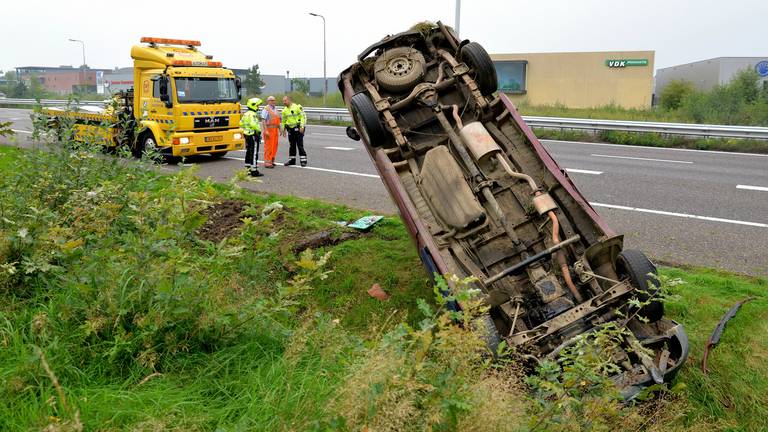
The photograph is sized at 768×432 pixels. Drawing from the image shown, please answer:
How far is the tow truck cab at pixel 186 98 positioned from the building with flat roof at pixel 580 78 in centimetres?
2240

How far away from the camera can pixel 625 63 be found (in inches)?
1293

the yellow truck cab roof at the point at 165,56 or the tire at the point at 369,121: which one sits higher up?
the yellow truck cab roof at the point at 165,56

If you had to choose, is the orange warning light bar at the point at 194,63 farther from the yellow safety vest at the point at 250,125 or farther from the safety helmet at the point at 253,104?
the yellow safety vest at the point at 250,125

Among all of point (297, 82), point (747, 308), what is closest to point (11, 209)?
point (747, 308)

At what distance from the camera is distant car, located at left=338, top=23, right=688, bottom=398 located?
400 centimetres

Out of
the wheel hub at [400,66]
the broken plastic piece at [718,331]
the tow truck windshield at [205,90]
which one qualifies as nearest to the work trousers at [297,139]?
the tow truck windshield at [205,90]

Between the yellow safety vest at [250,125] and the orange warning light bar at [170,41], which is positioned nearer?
the yellow safety vest at [250,125]

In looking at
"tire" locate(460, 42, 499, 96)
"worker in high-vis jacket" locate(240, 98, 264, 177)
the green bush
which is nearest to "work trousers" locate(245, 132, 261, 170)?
"worker in high-vis jacket" locate(240, 98, 264, 177)

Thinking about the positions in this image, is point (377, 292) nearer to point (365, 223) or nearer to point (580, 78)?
point (365, 223)

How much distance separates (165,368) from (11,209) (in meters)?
2.19

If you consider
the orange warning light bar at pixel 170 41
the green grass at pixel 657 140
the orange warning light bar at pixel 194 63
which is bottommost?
the green grass at pixel 657 140

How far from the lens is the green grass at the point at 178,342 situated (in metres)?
2.57

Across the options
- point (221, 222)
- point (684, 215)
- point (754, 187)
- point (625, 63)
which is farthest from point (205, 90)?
point (625, 63)

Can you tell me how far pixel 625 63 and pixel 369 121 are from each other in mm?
30804
